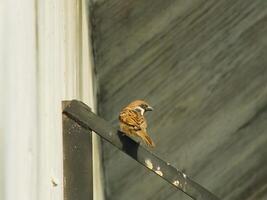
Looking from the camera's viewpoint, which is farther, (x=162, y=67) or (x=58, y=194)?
(x=162, y=67)

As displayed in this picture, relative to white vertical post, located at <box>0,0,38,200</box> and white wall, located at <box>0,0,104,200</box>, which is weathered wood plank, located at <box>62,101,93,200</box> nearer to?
white wall, located at <box>0,0,104,200</box>

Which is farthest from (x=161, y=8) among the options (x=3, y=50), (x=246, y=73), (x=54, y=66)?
(x=3, y=50)

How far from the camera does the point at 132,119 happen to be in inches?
108

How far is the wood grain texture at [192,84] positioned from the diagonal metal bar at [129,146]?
31.3 inches

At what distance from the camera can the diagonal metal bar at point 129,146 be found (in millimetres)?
2363

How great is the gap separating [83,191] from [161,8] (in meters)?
1.28

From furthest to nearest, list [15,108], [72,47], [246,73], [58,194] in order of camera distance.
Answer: [246,73], [72,47], [58,194], [15,108]

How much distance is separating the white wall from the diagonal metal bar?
0.06 meters

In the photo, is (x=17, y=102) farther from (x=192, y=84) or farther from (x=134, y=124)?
(x=192, y=84)

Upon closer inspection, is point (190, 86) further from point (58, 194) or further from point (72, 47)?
point (58, 194)

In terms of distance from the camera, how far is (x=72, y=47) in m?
2.70

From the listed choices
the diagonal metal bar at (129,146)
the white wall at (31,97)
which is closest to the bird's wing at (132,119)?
the diagonal metal bar at (129,146)

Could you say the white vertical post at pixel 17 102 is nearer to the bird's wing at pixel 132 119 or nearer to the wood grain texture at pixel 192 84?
the bird's wing at pixel 132 119

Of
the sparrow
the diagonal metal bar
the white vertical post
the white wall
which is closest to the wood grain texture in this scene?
the sparrow
